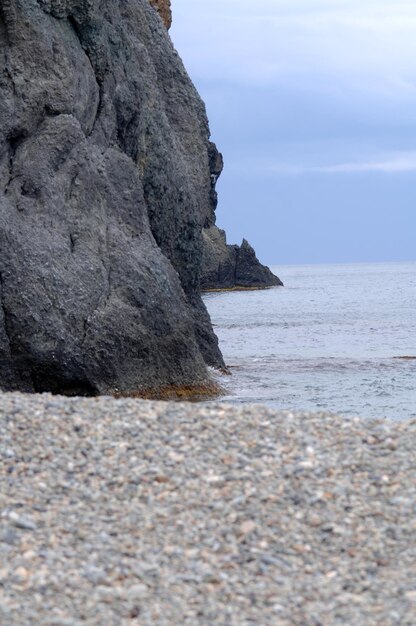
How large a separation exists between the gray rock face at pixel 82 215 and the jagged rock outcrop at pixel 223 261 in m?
58.6

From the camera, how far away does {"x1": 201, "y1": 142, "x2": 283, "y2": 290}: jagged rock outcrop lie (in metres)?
81.7

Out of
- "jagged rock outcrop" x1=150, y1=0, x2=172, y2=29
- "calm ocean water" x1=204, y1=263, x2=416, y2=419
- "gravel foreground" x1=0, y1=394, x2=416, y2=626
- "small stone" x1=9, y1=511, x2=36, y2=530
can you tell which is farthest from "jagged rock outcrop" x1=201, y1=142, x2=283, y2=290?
"small stone" x1=9, y1=511, x2=36, y2=530

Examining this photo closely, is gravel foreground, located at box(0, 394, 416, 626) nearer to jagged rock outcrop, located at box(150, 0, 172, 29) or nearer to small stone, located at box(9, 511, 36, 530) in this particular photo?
small stone, located at box(9, 511, 36, 530)

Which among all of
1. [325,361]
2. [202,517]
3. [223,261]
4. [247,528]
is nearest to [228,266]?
[223,261]

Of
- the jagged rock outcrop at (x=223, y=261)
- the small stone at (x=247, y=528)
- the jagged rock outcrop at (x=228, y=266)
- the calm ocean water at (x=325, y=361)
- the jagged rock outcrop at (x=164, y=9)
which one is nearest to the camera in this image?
the small stone at (x=247, y=528)

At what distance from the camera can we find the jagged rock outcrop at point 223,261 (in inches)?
3215

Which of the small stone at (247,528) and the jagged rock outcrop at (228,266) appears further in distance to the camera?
the jagged rock outcrop at (228,266)

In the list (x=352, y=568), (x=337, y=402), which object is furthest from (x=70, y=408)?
(x=337, y=402)

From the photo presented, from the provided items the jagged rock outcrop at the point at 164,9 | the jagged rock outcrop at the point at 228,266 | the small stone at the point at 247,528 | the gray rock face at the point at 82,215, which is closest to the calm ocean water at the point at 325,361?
the gray rock face at the point at 82,215

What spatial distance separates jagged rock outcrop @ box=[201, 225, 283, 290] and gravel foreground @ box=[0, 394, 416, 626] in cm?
7805

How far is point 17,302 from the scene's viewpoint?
1521 cm

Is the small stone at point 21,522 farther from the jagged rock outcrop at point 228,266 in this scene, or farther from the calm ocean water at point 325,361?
the jagged rock outcrop at point 228,266

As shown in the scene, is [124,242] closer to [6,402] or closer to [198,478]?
[6,402]

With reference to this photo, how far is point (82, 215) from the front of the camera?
1731 cm
